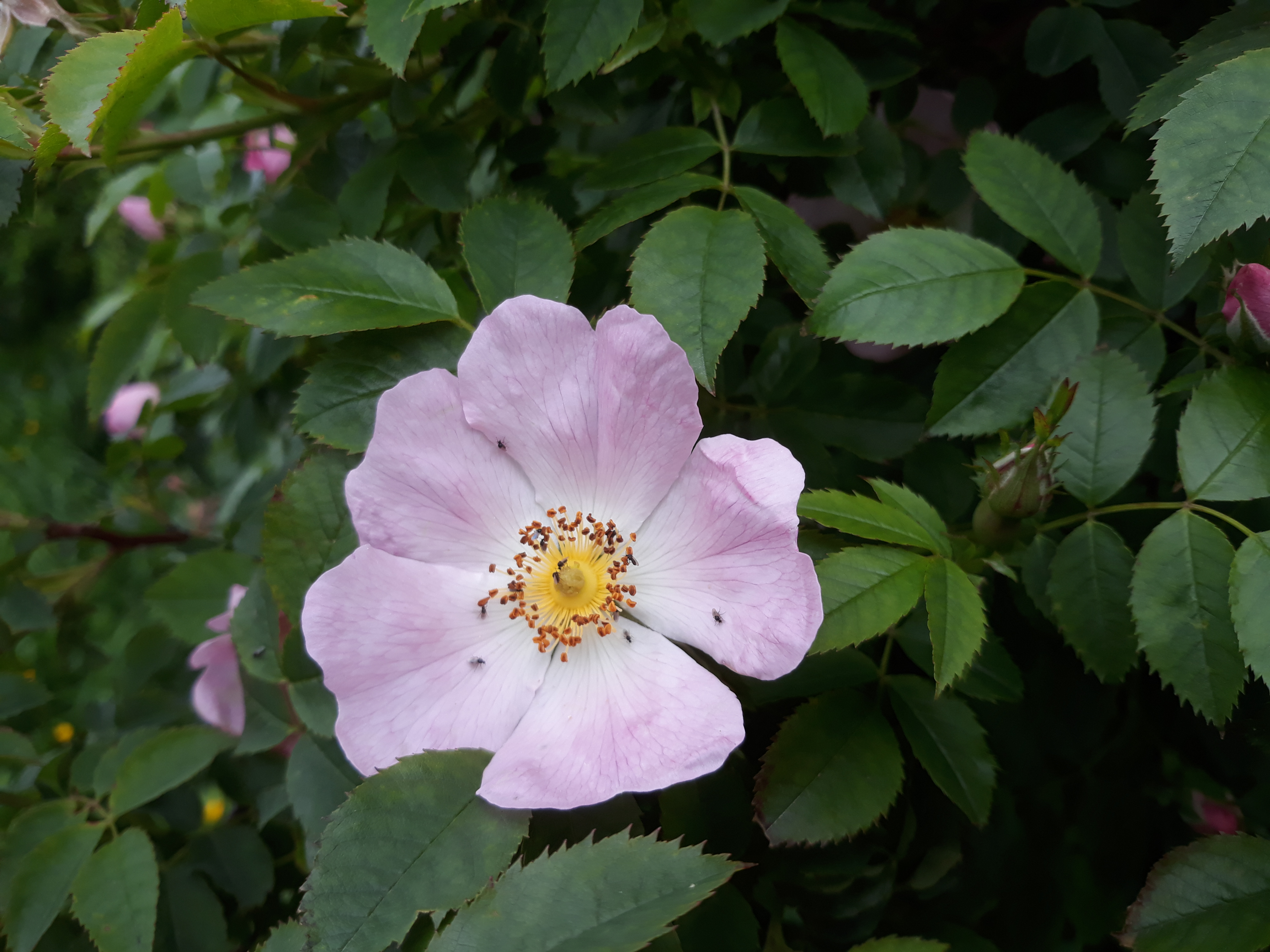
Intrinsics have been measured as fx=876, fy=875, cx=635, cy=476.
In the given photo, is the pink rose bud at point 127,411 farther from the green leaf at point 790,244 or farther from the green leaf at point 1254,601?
the green leaf at point 1254,601

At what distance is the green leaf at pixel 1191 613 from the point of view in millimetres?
672

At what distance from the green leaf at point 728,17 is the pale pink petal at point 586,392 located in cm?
35

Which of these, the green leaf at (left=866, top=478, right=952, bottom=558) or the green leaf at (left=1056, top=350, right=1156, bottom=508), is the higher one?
the green leaf at (left=1056, top=350, right=1156, bottom=508)

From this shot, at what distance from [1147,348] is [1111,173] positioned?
0.89 feet

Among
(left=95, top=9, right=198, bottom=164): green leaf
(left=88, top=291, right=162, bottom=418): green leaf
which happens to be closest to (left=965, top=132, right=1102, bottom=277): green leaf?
(left=95, top=9, right=198, bottom=164): green leaf

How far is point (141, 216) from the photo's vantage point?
1777 mm

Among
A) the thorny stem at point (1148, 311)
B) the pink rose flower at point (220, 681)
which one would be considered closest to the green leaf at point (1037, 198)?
the thorny stem at point (1148, 311)

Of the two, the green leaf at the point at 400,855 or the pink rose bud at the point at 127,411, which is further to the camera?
the pink rose bud at the point at 127,411

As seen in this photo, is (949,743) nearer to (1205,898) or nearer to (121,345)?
(1205,898)

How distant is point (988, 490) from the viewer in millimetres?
759

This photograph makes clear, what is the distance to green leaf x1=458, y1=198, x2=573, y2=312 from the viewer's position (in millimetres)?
787

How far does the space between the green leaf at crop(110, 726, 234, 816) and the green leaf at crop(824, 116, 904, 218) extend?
3.05 ft

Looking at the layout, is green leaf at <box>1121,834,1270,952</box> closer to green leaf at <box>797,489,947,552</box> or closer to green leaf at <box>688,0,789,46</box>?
green leaf at <box>797,489,947,552</box>

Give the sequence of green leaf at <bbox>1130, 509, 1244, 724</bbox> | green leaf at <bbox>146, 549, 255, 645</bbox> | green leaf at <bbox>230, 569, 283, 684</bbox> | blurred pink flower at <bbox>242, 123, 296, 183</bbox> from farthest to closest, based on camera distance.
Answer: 1. blurred pink flower at <bbox>242, 123, 296, 183</bbox>
2. green leaf at <bbox>146, 549, 255, 645</bbox>
3. green leaf at <bbox>230, 569, 283, 684</bbox>
4. green leaf at <bbox>1130, 509, 1244, 724</bbox>
